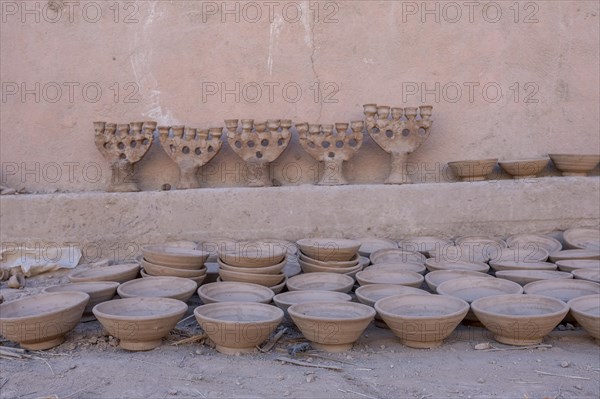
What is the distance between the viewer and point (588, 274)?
4.13 metres

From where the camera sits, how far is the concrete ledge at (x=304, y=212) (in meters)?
5.21

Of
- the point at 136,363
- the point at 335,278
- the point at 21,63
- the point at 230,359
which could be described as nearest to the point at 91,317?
the point at 136,363

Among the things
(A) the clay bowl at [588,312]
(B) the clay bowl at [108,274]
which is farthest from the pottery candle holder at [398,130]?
(B) the clay bowl at [108,274]

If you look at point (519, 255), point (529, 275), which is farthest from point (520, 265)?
point (519, 255)

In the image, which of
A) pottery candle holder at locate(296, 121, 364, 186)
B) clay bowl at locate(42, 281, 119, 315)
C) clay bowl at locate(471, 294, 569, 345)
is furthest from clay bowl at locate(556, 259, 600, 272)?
clay bowl at locate(42, 281, 119, 315)

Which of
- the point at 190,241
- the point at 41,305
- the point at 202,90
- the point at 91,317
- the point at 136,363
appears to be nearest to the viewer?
the point at 136,363

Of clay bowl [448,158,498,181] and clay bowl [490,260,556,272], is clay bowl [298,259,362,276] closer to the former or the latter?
clay bowl [490,260,556,272]

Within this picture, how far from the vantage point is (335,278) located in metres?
4.11

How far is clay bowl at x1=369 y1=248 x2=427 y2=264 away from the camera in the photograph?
184 inches

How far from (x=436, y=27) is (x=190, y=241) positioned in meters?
3.32

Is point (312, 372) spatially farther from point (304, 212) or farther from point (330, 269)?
point (304, 212)

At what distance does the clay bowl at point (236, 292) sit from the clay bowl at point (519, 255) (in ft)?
6.49

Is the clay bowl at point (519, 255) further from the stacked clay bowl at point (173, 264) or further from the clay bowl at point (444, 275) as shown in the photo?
the stacked clay bowl at point (173, 264)

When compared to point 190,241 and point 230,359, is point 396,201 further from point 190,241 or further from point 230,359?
point 230,359
